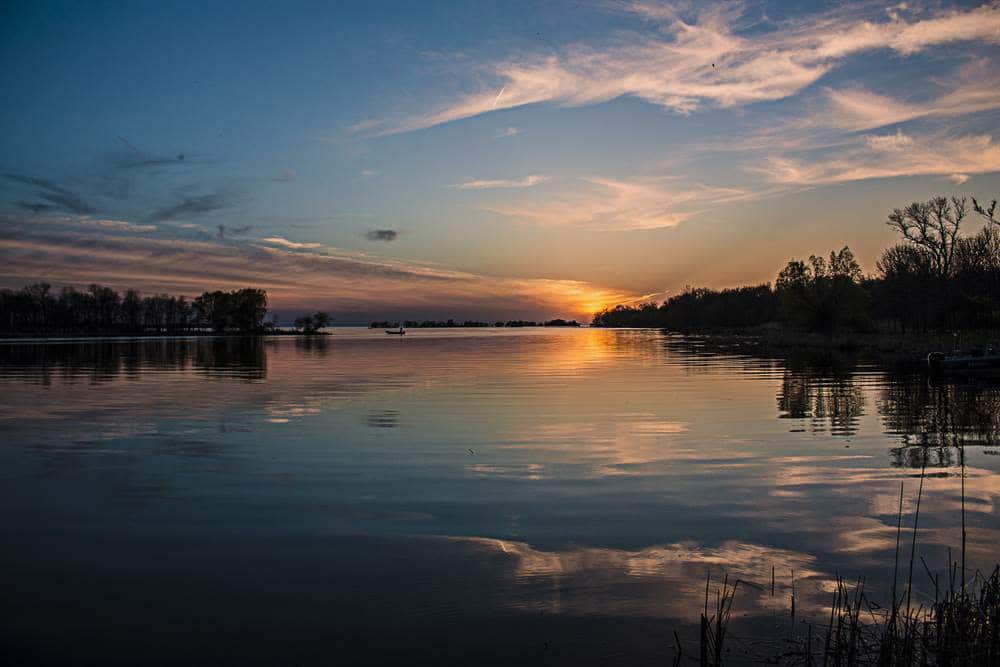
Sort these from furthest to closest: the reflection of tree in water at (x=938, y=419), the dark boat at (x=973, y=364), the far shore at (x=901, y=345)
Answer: the far shore at (x=901, y=345)
the dark boat at (x=973, y=364)
the reflection of tree in water at (x=938, y=419)

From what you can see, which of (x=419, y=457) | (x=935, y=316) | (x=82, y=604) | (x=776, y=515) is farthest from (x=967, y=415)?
(x=935, y=316)

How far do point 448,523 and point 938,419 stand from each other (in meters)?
19.6

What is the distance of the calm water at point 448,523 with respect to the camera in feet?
23.4

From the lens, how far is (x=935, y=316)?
76500 mm

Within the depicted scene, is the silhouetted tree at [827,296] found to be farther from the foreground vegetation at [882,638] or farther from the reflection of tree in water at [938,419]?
the foreground vegetation at [882,638]

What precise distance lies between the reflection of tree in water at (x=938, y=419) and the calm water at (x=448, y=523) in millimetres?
193

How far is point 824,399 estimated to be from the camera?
93.7 ft

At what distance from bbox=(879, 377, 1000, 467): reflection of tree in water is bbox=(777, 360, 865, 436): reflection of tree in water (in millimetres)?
1114

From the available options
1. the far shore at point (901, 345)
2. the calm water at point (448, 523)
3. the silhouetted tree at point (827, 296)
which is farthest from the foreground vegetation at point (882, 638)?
the silhouetted tree at point (827, 296)

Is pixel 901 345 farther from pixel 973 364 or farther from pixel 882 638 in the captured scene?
pixel 882 638

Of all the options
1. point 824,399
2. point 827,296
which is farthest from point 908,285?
point 824,399

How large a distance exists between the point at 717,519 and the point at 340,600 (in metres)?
6.35

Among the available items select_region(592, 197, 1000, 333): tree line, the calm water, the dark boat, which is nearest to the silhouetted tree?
select_region(592, 197, 1000, 333): tree line

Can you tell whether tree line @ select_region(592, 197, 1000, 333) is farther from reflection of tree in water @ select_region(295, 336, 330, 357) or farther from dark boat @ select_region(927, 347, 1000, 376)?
reflection of tree in water @ select_region(295, 336, 330, 357)
